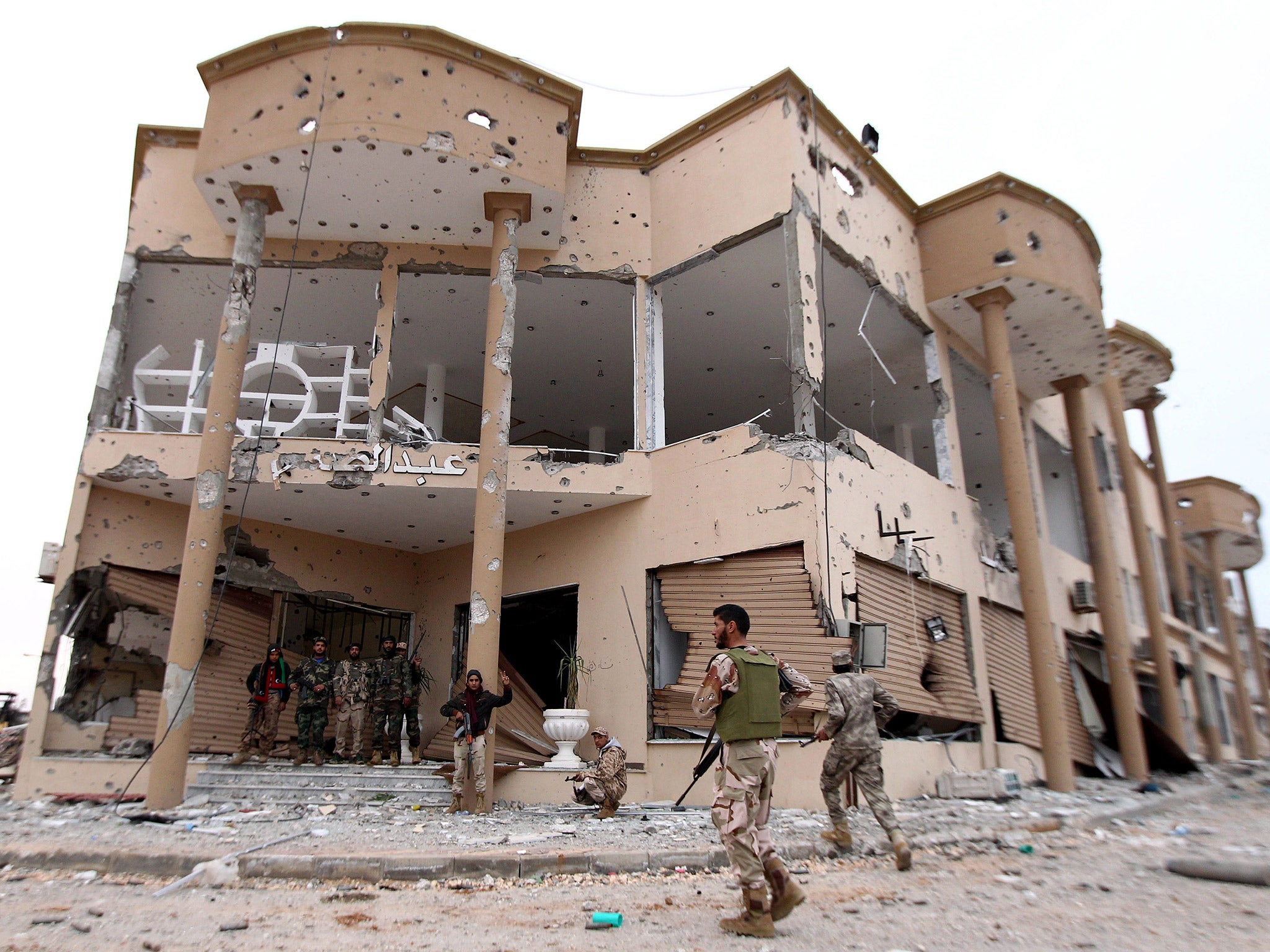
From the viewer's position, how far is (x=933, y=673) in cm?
1124

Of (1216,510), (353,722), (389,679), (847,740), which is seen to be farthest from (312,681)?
(1216,510)

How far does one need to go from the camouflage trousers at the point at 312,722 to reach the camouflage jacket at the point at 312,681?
47mm

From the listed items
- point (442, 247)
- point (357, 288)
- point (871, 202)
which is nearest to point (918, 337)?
point (871, 202)

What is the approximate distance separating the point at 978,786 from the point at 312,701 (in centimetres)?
809

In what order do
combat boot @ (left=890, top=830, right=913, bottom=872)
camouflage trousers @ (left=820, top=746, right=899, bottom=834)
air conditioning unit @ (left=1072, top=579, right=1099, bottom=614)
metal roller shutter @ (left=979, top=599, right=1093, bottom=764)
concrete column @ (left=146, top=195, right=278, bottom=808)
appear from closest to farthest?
combat boot @ (left=890, top=830, right=913, bottom=872)
camouflage trousers @ (left=820, top=746, right=899, bottom=834)
concrete column @ (left=146, top=195, right=278, bottom=808)
metal roller shutter @ (left=979, top=599, right=1093, bottom=764)
air conditioning unit @ (left=1072, top=579, right=1099, bottom=614)

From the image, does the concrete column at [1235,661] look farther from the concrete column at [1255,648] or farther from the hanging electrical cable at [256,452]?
the hanging electrical cable at [256,452]

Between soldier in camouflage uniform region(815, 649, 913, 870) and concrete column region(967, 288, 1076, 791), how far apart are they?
20.5ft

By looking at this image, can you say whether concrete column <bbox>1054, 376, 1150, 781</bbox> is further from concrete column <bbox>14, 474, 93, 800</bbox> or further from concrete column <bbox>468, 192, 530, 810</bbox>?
concrete column <bbox>14, 474, 93, 800</bbox>

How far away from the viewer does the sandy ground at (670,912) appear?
3.72 metres

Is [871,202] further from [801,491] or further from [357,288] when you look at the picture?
[357,288]

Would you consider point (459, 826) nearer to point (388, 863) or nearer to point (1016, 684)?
point (388, 863)

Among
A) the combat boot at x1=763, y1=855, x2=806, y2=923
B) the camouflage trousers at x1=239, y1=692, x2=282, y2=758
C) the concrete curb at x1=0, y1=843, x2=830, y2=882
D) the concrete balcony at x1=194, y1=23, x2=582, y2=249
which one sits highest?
the concrete balcony at x1=194, y1=23, x2=582, y2=249

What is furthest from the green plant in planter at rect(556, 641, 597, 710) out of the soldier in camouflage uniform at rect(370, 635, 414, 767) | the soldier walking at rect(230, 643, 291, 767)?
the soldier walking at rect(230, 643, 291, 767)

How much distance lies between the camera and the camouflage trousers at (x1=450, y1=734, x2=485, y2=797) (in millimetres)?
8461
